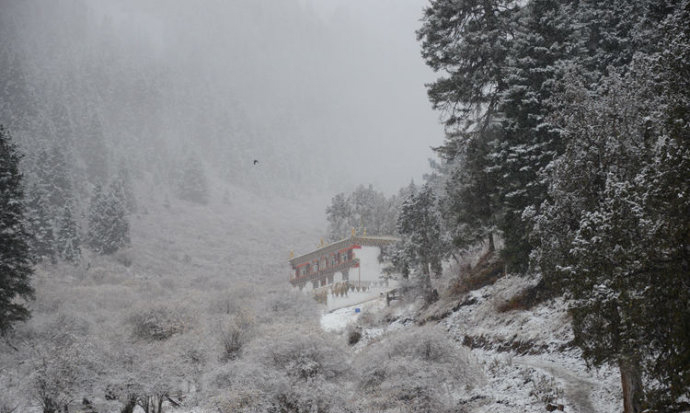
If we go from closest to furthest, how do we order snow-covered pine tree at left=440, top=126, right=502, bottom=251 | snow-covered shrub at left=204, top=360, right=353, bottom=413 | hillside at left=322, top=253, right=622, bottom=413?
hillside at left=322, top=253, right=622, bottom=413
snow-covered shrub at left=204, top=360, right=353, bottom=413
snow-covered pine tree at left=440, top=126, right=502, bottom=251

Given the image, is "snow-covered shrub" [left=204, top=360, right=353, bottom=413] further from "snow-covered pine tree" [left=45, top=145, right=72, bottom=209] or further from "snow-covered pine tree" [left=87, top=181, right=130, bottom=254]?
"snow-covered pine tree" [left=45, top=145, right=72, bottom=209]

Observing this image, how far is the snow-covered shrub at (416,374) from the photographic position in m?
16.9

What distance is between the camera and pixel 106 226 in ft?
274

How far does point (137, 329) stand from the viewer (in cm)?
3616

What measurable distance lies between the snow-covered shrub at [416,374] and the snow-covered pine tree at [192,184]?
138213 mm

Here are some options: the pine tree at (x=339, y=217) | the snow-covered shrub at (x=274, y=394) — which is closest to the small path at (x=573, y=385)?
the snow-covered shrub at (x=274, y=394)

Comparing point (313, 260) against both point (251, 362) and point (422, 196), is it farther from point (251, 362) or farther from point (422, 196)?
point (251, 362)

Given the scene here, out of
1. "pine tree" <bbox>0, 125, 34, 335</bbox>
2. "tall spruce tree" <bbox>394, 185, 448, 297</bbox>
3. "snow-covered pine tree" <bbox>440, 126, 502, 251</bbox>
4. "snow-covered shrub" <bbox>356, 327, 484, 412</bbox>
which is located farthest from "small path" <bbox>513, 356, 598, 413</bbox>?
"pine tree" <bbox>0, 125, 34, 335</bbox>

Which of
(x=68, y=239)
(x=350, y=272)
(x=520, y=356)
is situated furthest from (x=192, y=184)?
(x=520, y=356)

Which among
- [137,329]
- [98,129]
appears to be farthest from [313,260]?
Result: [98,129]

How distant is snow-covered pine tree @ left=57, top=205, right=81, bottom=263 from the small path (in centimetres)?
6999

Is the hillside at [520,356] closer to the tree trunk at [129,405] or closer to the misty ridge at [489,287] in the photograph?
the misty ridge at [489,287]

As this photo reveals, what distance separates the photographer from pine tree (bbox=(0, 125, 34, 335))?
1118 inches

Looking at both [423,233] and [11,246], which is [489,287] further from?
[11,246]
